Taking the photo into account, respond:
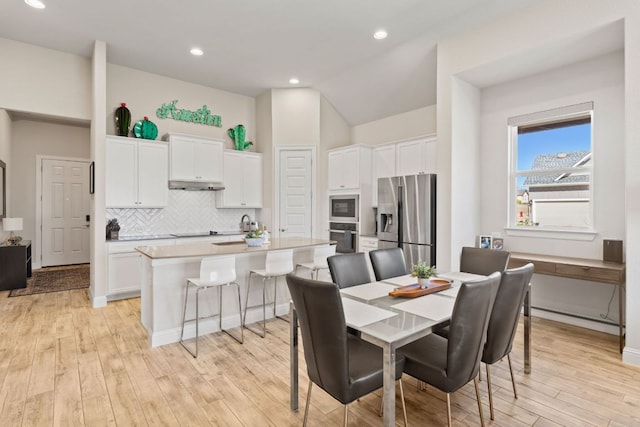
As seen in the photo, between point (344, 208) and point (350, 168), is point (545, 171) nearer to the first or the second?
point (350, 168)

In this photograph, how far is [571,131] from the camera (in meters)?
3.91

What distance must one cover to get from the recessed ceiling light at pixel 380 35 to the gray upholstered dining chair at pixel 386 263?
2767mm

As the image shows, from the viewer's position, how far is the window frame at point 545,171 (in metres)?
3.69

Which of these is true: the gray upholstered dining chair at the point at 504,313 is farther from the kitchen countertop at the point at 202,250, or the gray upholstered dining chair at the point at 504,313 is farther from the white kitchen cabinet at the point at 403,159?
the white kitchen cabinet at the point at 403,159

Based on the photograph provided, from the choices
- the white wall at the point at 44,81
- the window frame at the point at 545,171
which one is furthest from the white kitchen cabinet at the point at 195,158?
the window frame at the point at 545,171

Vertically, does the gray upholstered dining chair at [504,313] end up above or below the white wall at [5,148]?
below

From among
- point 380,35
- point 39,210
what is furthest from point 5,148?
point 380,35

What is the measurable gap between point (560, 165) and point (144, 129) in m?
5.69

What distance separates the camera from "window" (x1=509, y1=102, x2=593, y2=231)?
3.80 meters

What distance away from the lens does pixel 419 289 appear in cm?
234

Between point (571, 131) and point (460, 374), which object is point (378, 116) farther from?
point (460, 374)

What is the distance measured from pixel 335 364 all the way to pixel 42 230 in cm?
751

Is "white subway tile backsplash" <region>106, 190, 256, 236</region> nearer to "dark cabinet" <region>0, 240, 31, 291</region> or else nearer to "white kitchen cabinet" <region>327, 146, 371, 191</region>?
"dark cabinet" <region>0, 240, 31, 291</region>

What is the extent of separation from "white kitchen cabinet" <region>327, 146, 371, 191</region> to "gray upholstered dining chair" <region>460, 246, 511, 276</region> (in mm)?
2605
